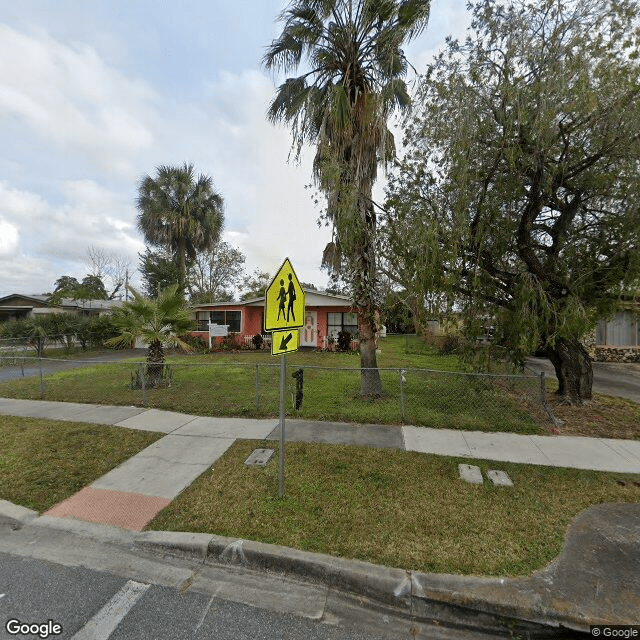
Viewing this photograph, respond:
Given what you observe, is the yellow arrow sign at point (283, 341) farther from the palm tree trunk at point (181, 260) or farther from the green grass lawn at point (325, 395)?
the palm tree trunk at point (181, 260)

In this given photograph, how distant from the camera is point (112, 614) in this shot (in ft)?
7.79

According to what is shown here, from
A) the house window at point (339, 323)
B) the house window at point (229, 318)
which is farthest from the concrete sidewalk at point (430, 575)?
the house window at point (229, 318)

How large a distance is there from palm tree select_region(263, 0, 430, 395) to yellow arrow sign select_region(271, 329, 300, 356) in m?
3.87

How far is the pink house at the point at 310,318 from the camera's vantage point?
17656mm

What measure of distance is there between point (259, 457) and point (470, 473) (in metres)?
2.80

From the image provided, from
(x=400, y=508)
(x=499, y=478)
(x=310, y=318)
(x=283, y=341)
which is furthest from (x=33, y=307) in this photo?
(x=499, y=478)

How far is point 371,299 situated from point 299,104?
4.80 meters

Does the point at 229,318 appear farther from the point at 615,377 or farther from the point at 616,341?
the point at 616,341

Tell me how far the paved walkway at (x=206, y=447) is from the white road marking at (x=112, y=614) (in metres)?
0.76

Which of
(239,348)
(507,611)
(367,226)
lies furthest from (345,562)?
(239,348)

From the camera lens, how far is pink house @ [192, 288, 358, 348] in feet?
57.9

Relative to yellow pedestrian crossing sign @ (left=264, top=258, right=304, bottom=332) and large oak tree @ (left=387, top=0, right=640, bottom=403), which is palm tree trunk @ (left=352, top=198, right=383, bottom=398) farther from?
yellow pedestrian crossing sign @ (left=264, top=258, right=304, bottom=332)

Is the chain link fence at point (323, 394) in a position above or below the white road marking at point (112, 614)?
above

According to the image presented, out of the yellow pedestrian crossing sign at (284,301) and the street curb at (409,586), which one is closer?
the street curb at (409,586)
